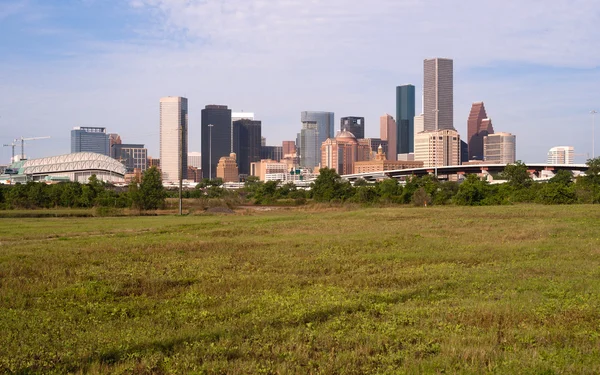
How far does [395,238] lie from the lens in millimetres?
27266

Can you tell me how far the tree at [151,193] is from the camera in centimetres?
Result: 7469

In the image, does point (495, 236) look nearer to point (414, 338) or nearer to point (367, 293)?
point (367, 293)

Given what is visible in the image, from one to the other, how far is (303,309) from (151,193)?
66.3 metres

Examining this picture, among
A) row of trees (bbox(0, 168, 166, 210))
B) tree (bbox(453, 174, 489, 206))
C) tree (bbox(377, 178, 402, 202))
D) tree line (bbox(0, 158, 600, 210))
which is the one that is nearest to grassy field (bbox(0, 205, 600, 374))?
row of trees (bbox(0, 168, 166, 210))

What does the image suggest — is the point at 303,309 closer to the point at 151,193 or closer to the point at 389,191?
the point at 151,193

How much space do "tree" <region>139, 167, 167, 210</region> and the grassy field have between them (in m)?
51.0

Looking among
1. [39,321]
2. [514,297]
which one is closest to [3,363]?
[39,321]

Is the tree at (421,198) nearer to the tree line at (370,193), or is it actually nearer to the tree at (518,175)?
the tree line at (370,193)

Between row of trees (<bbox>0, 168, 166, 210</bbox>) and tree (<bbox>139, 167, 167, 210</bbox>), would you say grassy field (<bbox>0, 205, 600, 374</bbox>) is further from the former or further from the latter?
row of trees (<bbox>0, 168, 166, 210</bbox>)

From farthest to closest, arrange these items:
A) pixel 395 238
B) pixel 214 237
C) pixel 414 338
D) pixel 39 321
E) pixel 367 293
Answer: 1. pixel 214 237
2. pixel 395 238
3. pixel 367 293
4. pixel 39 321
5. pixel 414 338

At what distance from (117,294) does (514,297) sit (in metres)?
9.52

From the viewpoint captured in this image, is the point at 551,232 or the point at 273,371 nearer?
the point at 273,371

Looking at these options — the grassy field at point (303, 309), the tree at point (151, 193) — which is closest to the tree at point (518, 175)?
the tree at point (151, 193)

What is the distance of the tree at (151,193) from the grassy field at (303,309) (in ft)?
167
